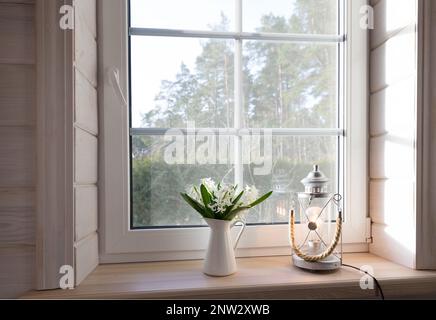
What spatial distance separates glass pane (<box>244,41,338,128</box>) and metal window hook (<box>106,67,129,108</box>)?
39 cm

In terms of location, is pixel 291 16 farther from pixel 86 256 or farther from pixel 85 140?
pixel 86 256

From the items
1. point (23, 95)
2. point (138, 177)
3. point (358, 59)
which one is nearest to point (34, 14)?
point (23, 95)

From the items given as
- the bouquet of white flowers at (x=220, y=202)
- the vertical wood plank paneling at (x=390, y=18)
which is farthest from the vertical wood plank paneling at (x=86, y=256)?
the vertical wood plank paneling at (x=390, y=18)

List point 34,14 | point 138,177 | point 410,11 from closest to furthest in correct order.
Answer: point 34,14 → point 410,11 → point 138,177

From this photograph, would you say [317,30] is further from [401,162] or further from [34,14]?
[34,14]

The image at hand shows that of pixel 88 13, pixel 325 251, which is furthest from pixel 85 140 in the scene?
pixel 325 251

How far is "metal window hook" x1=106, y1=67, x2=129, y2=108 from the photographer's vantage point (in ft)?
2.65

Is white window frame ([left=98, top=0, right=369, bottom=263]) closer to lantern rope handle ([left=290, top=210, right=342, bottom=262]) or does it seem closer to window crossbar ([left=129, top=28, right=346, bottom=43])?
window crossbar ([left=129, top=28, right=346, bottom=43])

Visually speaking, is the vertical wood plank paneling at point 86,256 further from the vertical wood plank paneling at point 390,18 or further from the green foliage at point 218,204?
the vertical wood plank paneling at point 390,18

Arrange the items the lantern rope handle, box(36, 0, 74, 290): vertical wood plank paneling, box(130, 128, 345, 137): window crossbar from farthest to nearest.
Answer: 1. box(130, 128, 345, 137): window crossbar
2. the lantern rope handle
3. box(36, 0, 74, 290): vertical wood plank paneling

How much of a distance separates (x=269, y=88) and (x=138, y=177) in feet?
1.68

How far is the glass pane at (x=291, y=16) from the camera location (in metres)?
0.89

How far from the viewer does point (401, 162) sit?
2.55 feet

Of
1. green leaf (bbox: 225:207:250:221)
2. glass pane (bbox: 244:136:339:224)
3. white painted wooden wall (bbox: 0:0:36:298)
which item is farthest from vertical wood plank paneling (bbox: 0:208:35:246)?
glass pane (bbox: 244:136:339:224)
